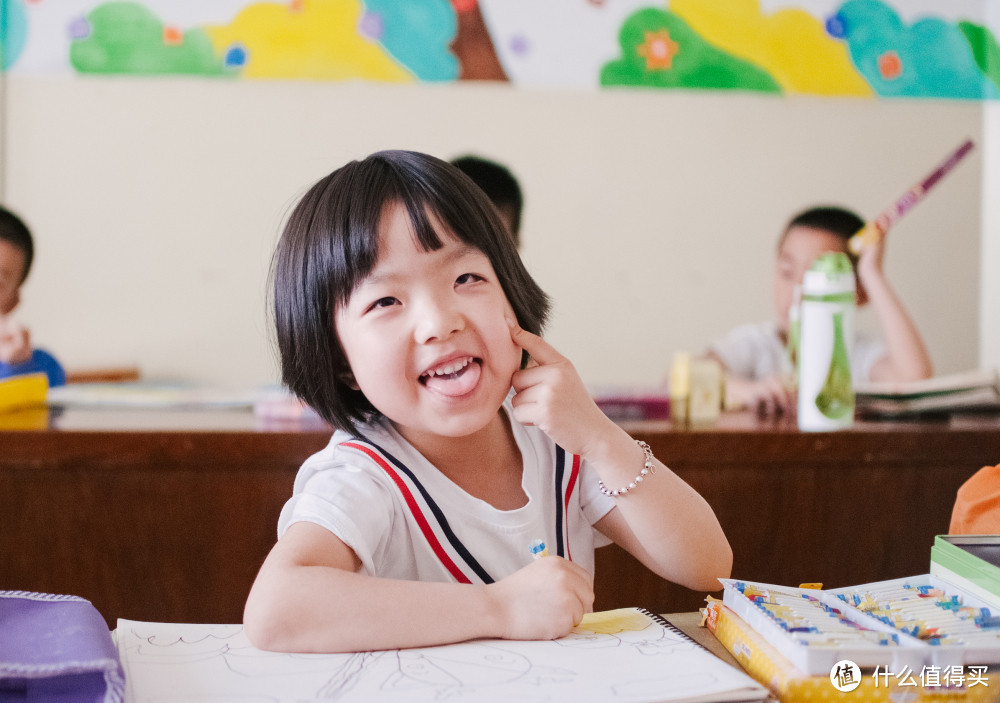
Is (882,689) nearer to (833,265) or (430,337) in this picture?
(430,337)

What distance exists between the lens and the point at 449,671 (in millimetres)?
518

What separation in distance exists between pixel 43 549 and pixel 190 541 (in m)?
0.17

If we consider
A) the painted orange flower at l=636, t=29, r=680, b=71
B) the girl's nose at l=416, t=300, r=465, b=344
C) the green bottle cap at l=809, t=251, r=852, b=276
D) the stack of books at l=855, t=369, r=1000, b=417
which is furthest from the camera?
the painted orange flower at l=636, t=29, r=680, b=71

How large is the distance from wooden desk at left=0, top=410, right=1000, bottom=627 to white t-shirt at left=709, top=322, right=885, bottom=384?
3.31ft

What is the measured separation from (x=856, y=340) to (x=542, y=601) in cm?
191

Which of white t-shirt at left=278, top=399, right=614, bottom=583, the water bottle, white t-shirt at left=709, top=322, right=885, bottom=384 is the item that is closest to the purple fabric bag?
white t-shirt at left=278, top=399, right=614, bottom=583

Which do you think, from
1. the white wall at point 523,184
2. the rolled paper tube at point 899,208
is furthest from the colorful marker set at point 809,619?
the white wall at point 523,184

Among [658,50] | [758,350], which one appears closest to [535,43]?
[658,50]

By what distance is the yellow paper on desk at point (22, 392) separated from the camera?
1.22 metres

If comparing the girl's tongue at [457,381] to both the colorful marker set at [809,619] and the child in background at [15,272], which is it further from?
the child in background at [15,272]

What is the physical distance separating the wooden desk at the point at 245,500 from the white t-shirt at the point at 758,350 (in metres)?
1.01

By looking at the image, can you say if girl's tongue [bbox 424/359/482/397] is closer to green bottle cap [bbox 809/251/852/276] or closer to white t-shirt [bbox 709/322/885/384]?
green bottle cap [bbox 809/251/852/276]

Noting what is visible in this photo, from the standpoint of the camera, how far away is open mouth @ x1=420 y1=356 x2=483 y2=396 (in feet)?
2.30

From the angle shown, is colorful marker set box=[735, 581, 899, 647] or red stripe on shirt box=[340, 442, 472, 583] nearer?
colorful marker set box=[735, 581, 899, 647]
